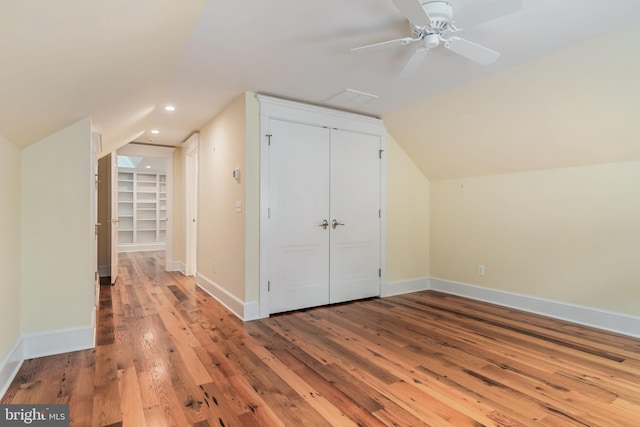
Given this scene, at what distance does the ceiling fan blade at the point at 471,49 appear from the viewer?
2145 mm

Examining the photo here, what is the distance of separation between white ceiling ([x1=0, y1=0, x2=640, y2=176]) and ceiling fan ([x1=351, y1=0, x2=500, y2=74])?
12 cm

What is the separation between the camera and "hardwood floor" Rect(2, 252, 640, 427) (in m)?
1.84

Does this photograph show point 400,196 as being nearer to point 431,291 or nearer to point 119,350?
point 431,291

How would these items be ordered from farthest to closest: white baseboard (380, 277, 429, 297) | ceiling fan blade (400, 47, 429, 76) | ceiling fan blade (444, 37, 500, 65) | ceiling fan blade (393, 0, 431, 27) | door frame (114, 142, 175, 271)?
door frame (114, 142, 175, 271)
white baseboard (380, 277, 429, 297)
ceiling fan blade (400, 47, 429, 76)
ceiling fan blade (444, 37, 500, 65)
ceiling fan blade (393, 0, 431, 27)

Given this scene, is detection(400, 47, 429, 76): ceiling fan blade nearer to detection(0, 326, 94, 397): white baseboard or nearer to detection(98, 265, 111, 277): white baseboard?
detection(0, 326, 94, 397): white baseboard

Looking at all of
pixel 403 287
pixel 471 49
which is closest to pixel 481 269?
pixel 403 287

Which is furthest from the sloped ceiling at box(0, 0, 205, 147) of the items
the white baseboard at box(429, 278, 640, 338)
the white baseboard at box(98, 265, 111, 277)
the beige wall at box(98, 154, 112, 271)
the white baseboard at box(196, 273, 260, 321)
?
the white baseboard at box(429, 278, 640, 338)

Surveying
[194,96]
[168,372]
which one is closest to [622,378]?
[168,372]

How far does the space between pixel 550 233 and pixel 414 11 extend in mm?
3008

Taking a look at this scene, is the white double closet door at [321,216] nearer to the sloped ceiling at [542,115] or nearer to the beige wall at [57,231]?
the sloped ceiling at [542,115]

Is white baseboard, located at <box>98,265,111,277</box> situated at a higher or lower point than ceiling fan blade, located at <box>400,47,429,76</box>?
lower

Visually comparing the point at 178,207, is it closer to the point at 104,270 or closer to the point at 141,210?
the point at 104,270

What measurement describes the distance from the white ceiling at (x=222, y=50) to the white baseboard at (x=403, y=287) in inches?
95.8

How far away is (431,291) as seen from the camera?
190 inches
